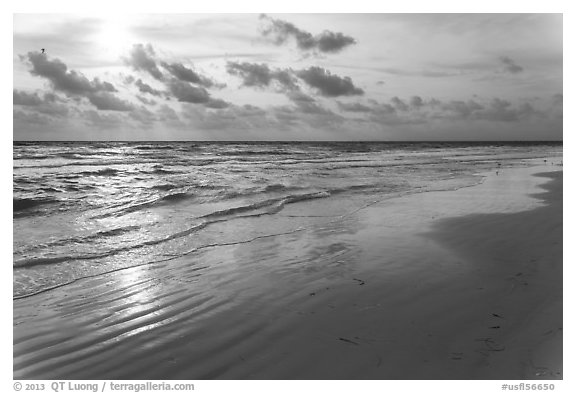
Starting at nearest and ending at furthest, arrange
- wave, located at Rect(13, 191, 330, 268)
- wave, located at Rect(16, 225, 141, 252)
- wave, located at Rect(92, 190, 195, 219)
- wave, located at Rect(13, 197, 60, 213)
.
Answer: wave, located at Rect(13, 191, 330, 268) < wave, located at Rect(16, 225, 141, 252) < wave, located at Rect(92, 190, 195, 219) < wave, located at Rect(13, 197, 60, 213)

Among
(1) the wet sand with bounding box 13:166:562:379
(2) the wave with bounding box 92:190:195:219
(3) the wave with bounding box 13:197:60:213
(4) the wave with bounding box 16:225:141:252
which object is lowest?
(1) the wet sand with bounding box 13:166:562:379

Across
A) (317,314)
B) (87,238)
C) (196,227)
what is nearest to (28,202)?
(87,238)

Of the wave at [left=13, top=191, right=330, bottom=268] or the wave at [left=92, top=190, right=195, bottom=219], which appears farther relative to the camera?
the wave at [left=92, top=190, right=195, bottom=219]

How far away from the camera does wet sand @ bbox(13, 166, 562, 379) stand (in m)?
3.93

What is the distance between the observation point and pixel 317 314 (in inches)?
196

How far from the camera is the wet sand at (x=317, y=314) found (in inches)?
155

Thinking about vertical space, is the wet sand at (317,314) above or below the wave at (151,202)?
below

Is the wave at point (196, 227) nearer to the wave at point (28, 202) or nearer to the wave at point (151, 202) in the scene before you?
the wave at point (151, 202)

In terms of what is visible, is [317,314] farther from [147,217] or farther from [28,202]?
[28,202]

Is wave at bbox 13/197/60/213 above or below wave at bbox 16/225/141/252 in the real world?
above

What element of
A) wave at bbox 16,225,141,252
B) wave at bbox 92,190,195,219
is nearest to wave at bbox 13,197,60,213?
wave at bbox 92,190,195,219

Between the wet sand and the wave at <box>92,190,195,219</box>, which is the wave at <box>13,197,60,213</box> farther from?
the wet sand

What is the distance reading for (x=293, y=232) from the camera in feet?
31.6

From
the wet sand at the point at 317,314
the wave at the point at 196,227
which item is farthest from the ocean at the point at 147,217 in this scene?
the wet sand at the point at 317,314
